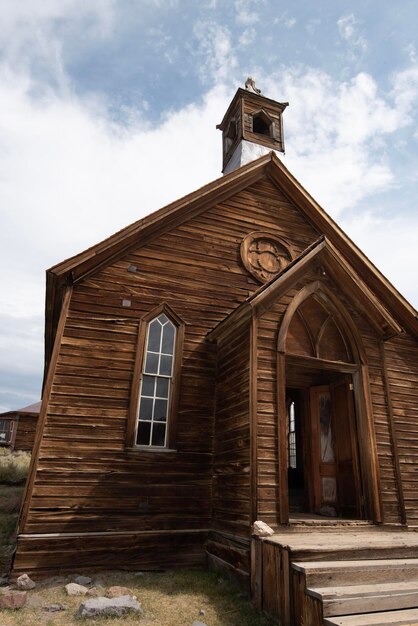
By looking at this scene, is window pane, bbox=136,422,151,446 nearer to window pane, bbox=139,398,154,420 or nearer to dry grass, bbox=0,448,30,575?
window pane, bbox=139,398,154,420

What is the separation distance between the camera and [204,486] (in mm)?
8344

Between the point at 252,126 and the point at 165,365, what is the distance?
9.24m

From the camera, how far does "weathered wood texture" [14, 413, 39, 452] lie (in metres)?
28.4

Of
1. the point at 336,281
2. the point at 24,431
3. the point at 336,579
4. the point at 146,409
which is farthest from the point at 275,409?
the point at 24,431

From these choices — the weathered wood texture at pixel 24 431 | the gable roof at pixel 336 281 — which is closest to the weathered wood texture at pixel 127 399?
the gable roof at pixel 336 281

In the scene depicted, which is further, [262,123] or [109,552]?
[262,123]

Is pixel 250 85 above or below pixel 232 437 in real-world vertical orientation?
above

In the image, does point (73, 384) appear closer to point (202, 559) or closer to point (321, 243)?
point (202, 559)

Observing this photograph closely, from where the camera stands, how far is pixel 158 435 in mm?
8453

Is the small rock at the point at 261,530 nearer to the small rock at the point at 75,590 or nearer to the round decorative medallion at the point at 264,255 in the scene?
the small rock at the point at 75,590

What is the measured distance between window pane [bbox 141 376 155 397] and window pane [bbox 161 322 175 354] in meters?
0.67

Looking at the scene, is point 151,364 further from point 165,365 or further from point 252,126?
point 252,126

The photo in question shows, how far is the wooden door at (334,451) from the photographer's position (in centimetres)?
846

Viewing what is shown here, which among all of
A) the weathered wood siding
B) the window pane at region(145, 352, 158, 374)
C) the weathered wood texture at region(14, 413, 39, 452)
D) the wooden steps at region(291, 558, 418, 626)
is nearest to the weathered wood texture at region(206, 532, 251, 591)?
the weathered wood siding
